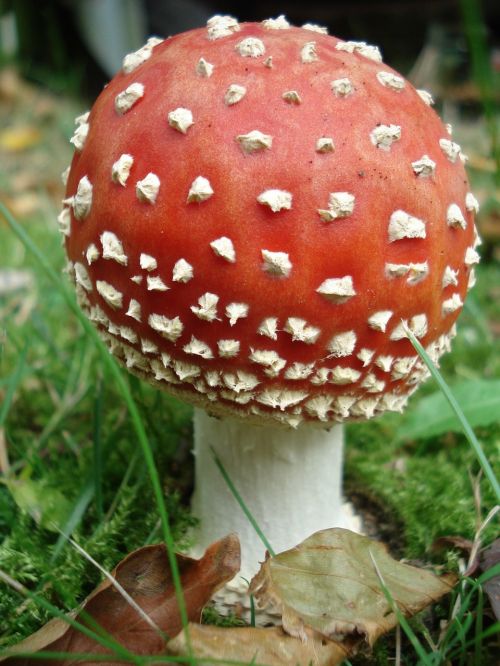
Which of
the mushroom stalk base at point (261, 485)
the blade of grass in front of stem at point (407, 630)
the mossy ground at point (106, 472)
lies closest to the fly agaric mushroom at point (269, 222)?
the mushroom stalk base at point (261, 485)

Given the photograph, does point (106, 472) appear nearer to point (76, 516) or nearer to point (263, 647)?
point (76, 516)

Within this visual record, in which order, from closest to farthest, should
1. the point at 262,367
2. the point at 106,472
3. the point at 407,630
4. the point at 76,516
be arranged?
the point at 407,630, the point at 262,367, the point at 76,516, the point at 106,472

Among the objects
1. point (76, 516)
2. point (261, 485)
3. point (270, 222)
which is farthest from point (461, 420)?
point (76, 516)

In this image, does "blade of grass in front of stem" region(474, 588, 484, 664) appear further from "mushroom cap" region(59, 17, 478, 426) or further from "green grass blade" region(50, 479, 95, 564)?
"green grass blade" region(50, 479, 95, 564)

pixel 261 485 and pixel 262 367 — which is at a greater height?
pixel 262 367

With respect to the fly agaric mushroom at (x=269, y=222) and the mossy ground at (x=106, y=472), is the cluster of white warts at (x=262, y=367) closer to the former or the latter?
the fly agaric mushroom at (x=269, y=222)
